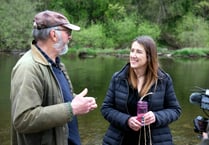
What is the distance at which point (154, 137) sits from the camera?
3299 millimetres

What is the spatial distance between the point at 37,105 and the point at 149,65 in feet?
4.26

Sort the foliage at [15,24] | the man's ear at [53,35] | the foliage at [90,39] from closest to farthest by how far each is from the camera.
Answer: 1. the man's ear at [53,35]
2. the foliage at [15,24]
3. the foliage at [90,39]

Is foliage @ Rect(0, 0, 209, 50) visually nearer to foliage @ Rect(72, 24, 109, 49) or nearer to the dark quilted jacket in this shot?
foliage @ Rect(72, 24, 109, 49)

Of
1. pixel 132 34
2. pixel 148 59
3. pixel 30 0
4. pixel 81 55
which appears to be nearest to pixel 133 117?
pixel 148 59

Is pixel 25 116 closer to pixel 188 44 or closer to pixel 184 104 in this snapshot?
pixel 184 104

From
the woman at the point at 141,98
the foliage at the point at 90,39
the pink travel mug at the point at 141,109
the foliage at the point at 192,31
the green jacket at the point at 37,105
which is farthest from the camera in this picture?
the foliage at the point at 192,31

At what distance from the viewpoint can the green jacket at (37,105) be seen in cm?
237

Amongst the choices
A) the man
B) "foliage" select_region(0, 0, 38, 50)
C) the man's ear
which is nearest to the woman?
the man

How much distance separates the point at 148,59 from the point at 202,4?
48846mm

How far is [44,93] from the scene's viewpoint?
2.49m

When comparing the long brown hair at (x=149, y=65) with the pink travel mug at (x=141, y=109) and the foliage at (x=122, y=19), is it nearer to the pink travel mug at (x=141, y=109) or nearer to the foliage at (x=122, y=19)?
the pink travel mug at (x=141, y=109)

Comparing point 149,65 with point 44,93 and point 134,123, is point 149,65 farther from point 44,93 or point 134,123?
point 44,93

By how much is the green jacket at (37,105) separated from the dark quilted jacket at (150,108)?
83 cm

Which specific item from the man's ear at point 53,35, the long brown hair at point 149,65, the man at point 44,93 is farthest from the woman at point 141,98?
the man's ear at point 53,35
